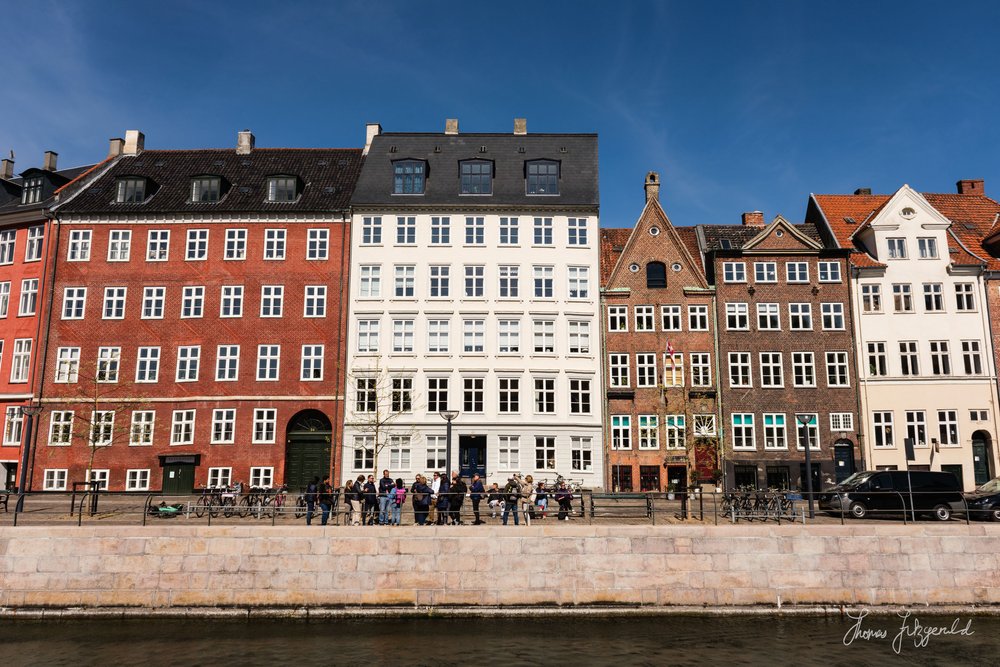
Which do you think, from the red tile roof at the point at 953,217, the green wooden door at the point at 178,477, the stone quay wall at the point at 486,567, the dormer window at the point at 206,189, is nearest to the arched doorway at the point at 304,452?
the green wooden door at the point at 178,477

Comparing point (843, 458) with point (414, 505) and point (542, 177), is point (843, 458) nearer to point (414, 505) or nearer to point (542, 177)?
point (542, 177)

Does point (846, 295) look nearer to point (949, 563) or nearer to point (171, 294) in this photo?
point (949, 563)

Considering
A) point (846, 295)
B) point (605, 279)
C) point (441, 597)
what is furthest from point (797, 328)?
point (441, 597)

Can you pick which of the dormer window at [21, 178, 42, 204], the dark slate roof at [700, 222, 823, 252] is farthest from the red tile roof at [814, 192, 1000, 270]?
the dormer window at [21, 178, 42, 204]

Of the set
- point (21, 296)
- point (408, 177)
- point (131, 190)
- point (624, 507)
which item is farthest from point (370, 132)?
point (624, 507)

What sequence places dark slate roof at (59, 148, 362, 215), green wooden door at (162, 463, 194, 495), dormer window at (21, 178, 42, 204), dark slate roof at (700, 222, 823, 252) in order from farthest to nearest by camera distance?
dark slate roof at (700, 222, 823, 252) → dormer window at (21, 178, 42, 204) → dark slate roof at (59, 148, 362, 215) → green wooden door at (162, 463, 194, 495)

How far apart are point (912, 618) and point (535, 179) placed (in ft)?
96.9

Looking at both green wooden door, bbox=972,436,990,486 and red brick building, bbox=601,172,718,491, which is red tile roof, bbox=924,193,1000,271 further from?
red brick building, bbox=601,172,718,491

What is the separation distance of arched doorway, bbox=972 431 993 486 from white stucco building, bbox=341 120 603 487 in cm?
2140

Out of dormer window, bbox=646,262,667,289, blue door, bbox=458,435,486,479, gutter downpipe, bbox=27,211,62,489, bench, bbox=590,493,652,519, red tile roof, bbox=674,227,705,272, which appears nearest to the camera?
bench, bbox=590,493,652,519

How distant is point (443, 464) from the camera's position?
37.7m

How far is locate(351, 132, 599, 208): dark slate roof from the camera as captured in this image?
133 feet

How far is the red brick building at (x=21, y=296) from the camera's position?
3741 cm

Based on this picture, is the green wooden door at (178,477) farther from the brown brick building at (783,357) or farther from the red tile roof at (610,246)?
the brown brick building at (783,357)
